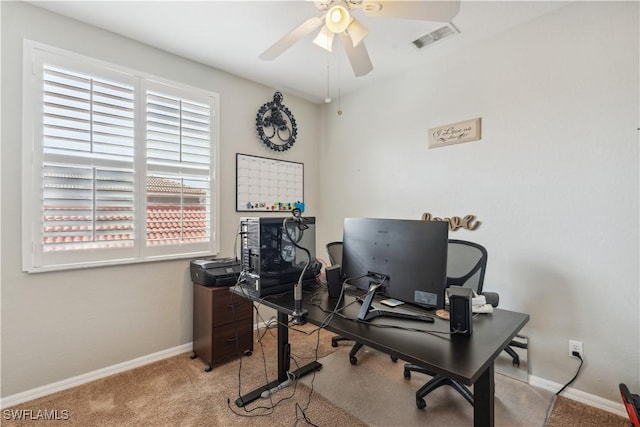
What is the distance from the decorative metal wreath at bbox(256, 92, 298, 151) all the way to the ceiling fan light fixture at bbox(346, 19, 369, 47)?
1601 millimetres

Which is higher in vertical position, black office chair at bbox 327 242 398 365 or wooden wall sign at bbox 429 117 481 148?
wooden wall sign at bbox 429 117 481 148

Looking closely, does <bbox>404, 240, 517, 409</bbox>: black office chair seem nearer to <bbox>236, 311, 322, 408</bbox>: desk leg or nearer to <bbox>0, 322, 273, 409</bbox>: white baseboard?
<bbox>236, 311, 322, 408</bbox>: desk leg

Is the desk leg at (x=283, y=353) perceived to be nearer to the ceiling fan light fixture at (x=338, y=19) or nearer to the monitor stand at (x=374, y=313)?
the monitor stand at (x=374, y=313)

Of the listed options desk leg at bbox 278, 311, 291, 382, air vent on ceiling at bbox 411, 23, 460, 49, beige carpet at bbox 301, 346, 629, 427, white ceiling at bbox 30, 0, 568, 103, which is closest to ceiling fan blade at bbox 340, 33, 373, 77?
white ceiling at bbox 30, 0, 568, 103

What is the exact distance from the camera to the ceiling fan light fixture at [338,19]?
4.90 feet

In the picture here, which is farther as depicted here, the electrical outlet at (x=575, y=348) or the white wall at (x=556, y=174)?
the electrical outlet at (x=575, y=348)

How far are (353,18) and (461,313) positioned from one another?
154cm

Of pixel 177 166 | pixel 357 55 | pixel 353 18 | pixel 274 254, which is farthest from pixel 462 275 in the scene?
pixel 177 166

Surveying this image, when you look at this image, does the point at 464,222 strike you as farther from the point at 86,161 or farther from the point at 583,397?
the point at 86,161

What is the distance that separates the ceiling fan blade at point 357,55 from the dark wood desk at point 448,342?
1500 millimetres

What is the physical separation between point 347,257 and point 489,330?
69 cm

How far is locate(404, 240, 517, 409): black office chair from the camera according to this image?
1.85 m

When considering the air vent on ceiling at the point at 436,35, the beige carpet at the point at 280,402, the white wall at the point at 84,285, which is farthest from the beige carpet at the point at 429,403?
the air vent on ceiling at the point at 436,35

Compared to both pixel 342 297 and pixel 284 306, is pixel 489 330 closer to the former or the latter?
pixel 342 297
